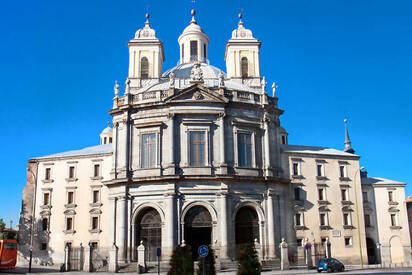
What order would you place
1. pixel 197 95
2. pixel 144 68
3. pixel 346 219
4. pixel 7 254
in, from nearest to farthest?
pixel 7 254 < pixel 197 95 < pixel 346 219 < pixel 144 68

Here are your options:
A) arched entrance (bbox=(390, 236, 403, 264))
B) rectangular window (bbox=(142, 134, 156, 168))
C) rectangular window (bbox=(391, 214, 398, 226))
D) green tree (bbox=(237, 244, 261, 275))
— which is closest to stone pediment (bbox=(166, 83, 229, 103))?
rectangular window (bbox=(142, 134, 156, 168))

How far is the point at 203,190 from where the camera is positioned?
4025 centimetres

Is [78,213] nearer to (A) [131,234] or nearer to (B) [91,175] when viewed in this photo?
(B) [91,175]

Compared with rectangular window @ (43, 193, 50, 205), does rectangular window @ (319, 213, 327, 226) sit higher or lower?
lower

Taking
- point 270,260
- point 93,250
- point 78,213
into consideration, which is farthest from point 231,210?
point 78,213

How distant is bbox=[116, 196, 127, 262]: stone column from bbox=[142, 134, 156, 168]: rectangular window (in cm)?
409

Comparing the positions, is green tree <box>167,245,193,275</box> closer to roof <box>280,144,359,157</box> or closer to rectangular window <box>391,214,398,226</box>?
roof <box>280,144,359,157</box>

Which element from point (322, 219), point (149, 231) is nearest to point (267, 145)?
point (322, 219)

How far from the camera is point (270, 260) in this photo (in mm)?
39719

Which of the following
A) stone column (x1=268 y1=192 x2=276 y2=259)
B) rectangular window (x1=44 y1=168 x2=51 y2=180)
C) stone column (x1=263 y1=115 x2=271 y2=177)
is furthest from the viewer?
rectangular window (x1=44 y1=168 x2=51 y2=180)

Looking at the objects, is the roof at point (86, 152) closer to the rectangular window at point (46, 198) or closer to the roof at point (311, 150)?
the rectangular window at point (46, 198)

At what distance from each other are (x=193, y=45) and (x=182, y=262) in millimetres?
40452

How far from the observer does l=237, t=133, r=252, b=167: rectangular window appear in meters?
42.6

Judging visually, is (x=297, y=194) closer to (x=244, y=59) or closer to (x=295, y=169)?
(x=295, y=169)
